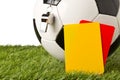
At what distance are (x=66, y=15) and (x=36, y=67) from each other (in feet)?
1.06

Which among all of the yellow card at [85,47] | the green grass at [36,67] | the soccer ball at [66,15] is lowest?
the green grass at [36,67]

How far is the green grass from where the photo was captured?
1.54m

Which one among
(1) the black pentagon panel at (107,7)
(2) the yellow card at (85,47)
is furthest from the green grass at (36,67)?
(1) the black pentagon panel at (107,7)

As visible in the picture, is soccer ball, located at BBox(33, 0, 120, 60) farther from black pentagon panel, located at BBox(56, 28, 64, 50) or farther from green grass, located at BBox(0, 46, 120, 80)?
green grass, located at BBox(0, 46, 120, 80)

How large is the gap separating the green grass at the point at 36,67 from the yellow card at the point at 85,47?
0.06 metres

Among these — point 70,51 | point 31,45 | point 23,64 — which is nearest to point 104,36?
point 70,51

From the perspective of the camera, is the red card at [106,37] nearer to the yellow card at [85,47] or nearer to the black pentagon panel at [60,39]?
the yellow card at [85,47]

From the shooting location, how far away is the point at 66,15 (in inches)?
62.2

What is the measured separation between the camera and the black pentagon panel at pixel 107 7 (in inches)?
62.5

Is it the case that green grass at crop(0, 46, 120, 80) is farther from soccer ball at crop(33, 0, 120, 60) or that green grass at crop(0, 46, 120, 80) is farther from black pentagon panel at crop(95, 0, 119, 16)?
black pentagon panel at crop(95, 0, 119, 16)

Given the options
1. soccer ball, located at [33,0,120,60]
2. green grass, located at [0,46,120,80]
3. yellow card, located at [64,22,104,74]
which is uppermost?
soccer ball, located at [33,0,120,60]

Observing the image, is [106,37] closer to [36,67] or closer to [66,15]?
[66,15]

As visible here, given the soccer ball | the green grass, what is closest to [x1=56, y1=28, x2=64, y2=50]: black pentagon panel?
the soccer ball

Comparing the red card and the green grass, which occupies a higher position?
the red card
